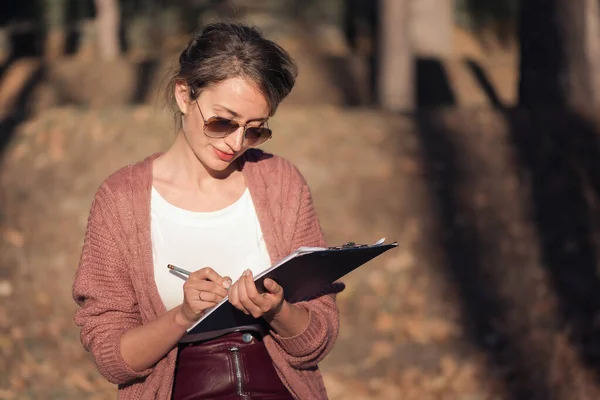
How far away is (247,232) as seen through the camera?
3066 mm

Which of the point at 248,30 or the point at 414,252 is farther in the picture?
the point at 414,252

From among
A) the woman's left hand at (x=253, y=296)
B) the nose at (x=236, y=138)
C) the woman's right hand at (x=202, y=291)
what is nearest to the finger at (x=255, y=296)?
the woman's left hand at (x=253, y=296)

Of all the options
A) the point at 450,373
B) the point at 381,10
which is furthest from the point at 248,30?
the point at 381,10

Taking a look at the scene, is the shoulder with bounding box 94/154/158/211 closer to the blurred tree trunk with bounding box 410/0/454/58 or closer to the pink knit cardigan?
the pink knit cardigan

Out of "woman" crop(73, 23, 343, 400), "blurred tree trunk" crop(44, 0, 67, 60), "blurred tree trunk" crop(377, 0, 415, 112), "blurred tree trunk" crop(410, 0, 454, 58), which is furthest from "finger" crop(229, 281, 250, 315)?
"blurred tree trunk" crop(44, 0, 67, 60)

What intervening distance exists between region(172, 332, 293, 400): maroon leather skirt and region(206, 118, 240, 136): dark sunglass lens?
593 millimetres

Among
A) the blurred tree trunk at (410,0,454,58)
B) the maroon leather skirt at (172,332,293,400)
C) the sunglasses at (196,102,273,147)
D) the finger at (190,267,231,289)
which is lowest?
the blurred tree trunk at (410,0,454,58)

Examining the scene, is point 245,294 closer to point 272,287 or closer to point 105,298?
point 272,287

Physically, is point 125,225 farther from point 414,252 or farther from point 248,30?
point 414,252

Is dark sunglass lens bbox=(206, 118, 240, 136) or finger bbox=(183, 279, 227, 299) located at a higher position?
dark sunglass lens bbox=(206, 118, 240, 136)

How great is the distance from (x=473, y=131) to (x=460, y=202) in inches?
31.8

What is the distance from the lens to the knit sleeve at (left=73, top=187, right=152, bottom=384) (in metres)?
2.93

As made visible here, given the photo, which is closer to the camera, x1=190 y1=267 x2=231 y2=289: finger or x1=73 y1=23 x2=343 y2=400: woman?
x1=190 y1=267 x2=231 y2=289: finger

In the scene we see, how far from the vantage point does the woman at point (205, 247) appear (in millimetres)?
2957
